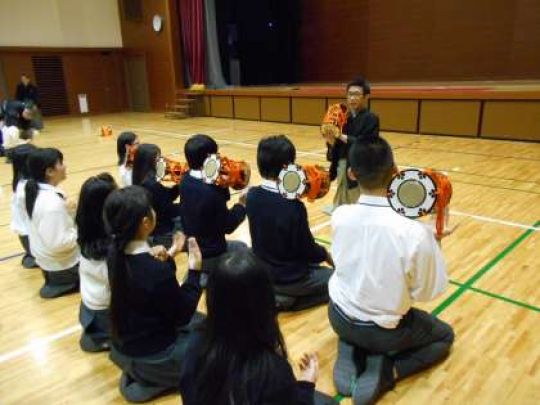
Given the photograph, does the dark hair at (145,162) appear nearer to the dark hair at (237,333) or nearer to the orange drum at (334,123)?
the orange drum at (334,123)

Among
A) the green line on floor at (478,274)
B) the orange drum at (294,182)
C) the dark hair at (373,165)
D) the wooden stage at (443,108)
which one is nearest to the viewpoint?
the dark hair at (373,165)

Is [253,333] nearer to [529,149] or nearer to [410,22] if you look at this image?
[529,149]

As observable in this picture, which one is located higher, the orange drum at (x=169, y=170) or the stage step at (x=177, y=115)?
the orange drum at (x=169, y=170)

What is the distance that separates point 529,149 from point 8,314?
6.97 m

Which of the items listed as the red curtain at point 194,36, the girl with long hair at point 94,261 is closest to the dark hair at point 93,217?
the girl with long hair at point 94,261

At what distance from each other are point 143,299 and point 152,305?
5cm

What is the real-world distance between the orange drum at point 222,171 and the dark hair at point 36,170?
3.02ft

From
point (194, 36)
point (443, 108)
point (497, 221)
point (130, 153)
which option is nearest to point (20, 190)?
point (130, 153)

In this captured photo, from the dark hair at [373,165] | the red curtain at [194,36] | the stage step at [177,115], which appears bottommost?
the stage step at [177,115]

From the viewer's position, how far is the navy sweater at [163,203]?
3.12 metres

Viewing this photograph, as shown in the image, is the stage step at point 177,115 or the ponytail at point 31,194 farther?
the stage step at point 177,115

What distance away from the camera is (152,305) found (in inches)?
65.1

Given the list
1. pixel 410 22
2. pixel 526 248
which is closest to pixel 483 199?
pixel 526 248

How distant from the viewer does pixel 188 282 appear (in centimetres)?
178
